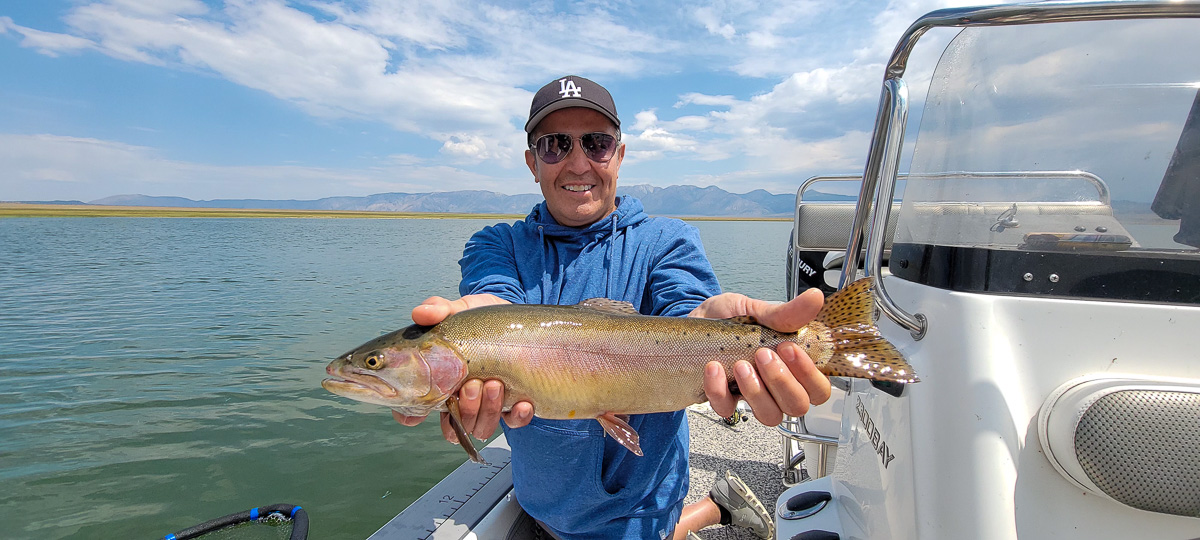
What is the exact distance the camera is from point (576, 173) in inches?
131

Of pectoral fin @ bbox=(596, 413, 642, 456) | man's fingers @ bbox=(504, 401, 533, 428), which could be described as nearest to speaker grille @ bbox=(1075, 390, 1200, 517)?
pectoral fin @ bbox=(596, 413, 642, 456)

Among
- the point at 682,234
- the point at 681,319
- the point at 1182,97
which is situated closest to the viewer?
the point at 1182,97

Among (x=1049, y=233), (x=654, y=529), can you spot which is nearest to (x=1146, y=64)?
(x=1049, y=233)

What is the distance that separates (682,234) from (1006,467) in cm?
206

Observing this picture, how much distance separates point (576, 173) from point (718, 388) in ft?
5.05

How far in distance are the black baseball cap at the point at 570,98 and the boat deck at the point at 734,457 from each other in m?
3.49

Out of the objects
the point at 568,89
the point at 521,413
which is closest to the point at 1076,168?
the point at 568,89

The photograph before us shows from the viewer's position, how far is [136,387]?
412 inches

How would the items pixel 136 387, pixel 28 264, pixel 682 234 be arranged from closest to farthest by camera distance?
1. pixel 682 234
2. pixel 136 387
3. pixel 28 264

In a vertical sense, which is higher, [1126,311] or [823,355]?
[1126,311]

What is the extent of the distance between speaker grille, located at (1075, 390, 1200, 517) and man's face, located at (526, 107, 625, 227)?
2.45 m

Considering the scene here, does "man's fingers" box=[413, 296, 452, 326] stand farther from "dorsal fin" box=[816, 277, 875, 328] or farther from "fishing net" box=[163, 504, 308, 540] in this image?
"fishing net" box=[163, 504, 308, 540]

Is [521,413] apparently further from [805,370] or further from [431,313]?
[805,370]

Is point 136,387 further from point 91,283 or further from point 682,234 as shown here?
point 91,283
